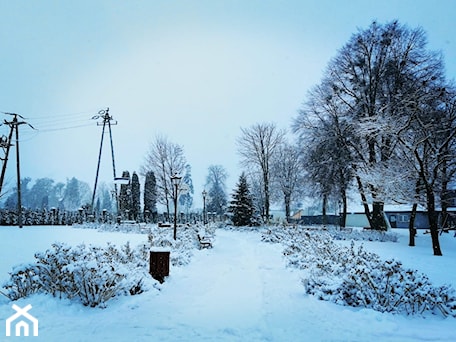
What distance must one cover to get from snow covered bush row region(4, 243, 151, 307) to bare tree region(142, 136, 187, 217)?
97.7 ft

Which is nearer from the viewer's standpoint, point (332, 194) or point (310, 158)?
point (310, 158)

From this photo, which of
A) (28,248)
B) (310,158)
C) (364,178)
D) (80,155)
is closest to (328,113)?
(310,158)

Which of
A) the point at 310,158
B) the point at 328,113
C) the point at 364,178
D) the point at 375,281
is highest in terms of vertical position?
the point at 328,113

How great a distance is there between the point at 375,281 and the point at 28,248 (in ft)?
30.0

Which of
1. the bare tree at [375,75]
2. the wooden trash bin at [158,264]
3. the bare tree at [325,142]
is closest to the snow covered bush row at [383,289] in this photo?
the wooden trash bin at [158,264]

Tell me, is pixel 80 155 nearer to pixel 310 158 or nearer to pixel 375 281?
pixel 310 158

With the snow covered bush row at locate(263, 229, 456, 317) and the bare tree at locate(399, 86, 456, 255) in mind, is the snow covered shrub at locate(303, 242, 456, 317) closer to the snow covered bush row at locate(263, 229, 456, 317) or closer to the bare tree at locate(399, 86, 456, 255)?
the snow covered bush row at locate(263, 229, 456, 317)

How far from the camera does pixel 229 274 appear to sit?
25.4 ft

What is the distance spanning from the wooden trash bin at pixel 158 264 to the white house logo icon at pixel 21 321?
2.40m

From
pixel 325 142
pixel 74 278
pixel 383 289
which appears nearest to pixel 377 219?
pixel 325 142

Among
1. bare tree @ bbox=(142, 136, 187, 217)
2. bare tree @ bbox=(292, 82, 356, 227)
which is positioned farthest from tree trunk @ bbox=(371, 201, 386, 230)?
bare tree @ bbox=(142, 136, 187, 217)

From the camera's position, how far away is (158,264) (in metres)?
6.76

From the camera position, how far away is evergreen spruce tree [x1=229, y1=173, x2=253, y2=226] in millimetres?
26797

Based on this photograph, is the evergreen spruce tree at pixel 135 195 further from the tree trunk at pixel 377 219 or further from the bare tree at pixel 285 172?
the tree trunk at pixel 377 219
